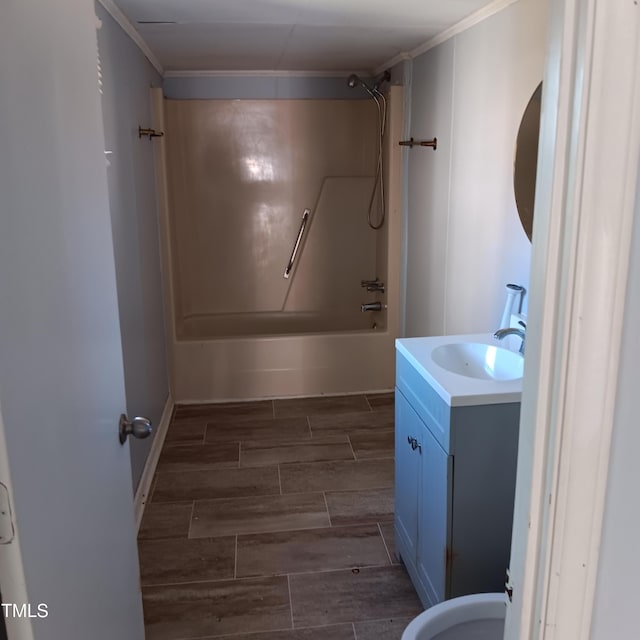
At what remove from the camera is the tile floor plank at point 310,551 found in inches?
95.7

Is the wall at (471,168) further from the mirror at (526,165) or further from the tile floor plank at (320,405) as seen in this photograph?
the tile floor plank at (320,405)

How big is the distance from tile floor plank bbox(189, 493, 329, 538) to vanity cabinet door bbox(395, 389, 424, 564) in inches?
17.6

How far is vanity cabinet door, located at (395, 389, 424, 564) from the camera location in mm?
2193

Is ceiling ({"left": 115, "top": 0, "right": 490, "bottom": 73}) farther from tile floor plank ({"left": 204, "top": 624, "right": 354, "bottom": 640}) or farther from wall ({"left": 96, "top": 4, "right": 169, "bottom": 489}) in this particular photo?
tile floor plank ({"left": 204, "top": 624, "right": 354, "bottom": 640})

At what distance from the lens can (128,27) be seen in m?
2.84

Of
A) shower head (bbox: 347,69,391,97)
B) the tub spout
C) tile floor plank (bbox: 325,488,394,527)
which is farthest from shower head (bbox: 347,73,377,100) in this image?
tile floor plank (bbox: 325,488,394,527)

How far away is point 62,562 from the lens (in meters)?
1.03

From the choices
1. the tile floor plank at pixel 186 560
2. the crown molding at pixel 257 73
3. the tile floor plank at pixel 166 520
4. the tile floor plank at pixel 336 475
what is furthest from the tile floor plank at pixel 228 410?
the crown molding at pixel 257 73

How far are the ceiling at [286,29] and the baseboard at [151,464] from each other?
203 cm

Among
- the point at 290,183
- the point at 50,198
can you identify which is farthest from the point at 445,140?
the point at 50,198

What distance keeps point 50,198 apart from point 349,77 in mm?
3522

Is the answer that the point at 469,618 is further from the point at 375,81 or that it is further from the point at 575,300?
the point at 375,81

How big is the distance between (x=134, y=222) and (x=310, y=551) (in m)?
1.68

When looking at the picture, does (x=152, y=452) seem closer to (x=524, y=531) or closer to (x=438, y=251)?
(x=438, y=251)
